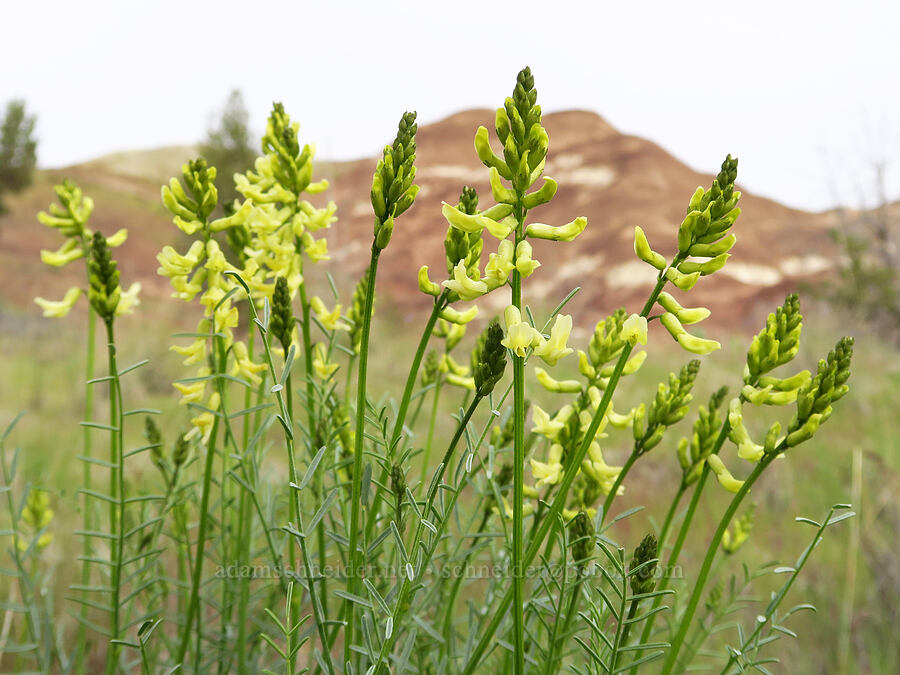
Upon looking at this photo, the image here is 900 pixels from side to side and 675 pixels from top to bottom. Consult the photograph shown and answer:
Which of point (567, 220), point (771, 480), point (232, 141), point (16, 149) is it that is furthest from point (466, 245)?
point (567, 220)

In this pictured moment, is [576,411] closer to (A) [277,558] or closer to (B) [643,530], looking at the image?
(A) [277,558]

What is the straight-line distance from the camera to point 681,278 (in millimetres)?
741

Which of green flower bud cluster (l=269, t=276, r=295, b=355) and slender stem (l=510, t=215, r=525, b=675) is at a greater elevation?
green flower bud cluster (l=269, t=276, r=295, b=355)

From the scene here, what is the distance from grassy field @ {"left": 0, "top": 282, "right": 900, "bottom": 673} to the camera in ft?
8.45

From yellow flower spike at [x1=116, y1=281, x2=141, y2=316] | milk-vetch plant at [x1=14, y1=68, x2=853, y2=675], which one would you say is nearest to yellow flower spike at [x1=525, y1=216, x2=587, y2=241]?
milk-vetch plant at [x1=14, y1=68, x2=853, y2=675]

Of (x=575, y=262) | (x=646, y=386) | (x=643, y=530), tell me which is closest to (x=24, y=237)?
(x=575, y=262)

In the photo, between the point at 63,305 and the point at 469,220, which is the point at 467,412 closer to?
the point at 469,220

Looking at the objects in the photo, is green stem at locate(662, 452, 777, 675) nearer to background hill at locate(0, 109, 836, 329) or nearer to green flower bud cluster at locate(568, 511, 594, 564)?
green flower bud cluster at locate(568, 511, 594, 564)

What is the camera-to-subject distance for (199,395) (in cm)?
108

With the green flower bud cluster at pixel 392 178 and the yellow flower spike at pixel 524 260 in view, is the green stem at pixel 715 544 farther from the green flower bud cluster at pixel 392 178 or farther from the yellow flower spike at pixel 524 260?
the green flower bud cluster at pixel 392 178

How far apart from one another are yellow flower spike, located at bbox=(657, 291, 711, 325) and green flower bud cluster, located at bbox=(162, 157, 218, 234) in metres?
0.67

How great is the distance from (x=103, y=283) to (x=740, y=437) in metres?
0.98

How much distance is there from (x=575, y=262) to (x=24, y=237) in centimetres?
2435

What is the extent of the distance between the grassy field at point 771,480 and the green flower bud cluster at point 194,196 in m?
0.90
